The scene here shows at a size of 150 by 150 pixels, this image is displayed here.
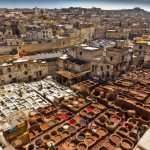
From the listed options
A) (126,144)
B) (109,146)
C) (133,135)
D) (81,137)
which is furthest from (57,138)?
(133,135)

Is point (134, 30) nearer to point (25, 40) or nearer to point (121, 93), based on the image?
point (25, 40)

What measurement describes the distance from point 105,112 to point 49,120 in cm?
860

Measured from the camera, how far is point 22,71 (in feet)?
137

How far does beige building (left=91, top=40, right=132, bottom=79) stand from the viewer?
3709 centimetres

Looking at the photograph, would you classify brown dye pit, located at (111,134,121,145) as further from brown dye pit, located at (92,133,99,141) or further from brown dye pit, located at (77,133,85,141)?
brown dye pit, located at (77,133,85,141)

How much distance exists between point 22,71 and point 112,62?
69.9 feet

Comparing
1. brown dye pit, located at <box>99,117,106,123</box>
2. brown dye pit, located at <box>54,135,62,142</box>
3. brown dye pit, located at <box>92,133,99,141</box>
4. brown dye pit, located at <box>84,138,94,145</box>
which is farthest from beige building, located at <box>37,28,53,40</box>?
brown dye pit, located at <box>84,138,94,145</box>

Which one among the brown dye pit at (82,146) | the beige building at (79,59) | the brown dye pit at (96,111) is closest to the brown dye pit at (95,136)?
the brown dye pit at (82,146)

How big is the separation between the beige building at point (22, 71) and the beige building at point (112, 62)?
43.7 feet

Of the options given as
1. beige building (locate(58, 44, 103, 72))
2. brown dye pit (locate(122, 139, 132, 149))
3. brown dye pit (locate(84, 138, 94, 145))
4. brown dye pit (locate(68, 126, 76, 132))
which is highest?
beige building (locate(58, 44, 103, 72))

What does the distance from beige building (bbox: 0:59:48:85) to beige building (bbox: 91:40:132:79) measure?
13335 millimetres

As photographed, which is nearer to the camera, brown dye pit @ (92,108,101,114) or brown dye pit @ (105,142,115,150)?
brown dye pit @ (105,142,115,150)

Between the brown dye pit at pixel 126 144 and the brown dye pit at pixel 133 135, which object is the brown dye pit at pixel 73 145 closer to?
the brown dye pit at pixel 126 144

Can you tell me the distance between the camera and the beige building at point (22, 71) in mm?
39969
